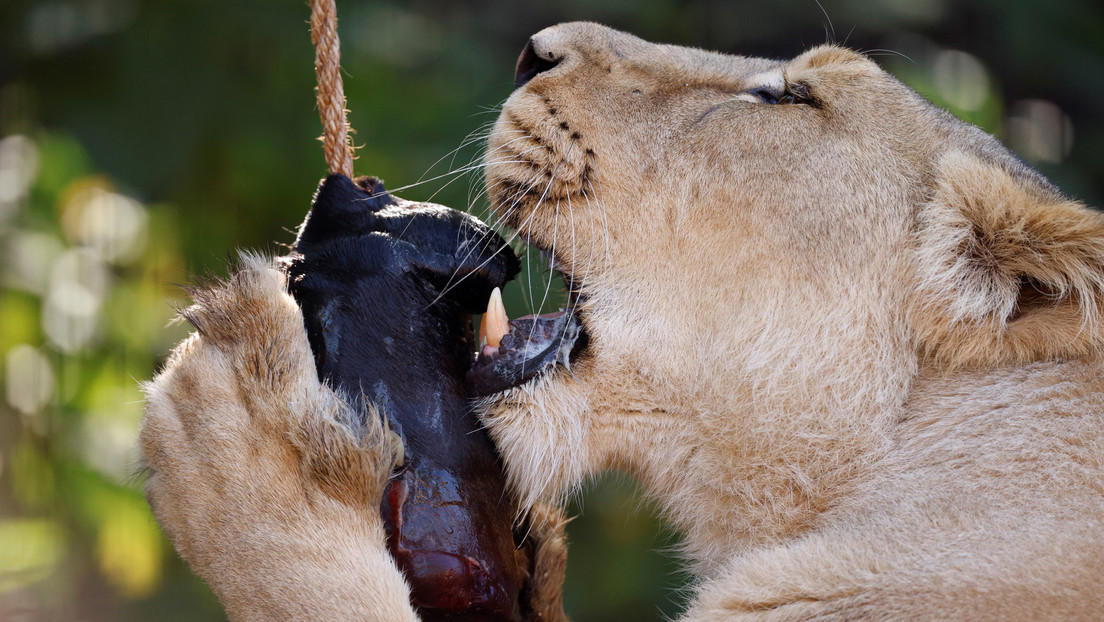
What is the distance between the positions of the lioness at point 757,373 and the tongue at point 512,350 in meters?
0.03

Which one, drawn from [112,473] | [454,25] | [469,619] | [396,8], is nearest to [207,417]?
[469,619]

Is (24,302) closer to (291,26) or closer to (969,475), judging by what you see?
(291,26)

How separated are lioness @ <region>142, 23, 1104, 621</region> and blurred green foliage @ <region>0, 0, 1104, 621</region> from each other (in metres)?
1.70

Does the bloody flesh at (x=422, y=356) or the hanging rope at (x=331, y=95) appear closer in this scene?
the bloody flesh at (x=422, y=356)

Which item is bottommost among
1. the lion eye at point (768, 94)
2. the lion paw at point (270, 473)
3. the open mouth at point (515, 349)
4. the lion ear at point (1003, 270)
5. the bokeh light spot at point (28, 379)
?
the bokeh light spot at point (28, 379)

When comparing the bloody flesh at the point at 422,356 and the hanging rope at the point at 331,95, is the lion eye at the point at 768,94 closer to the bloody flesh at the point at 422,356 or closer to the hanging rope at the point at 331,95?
the bloody flesh at the point at 422,356

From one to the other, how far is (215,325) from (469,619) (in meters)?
0.65

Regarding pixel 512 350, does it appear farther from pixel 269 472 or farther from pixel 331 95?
pixel 331 95

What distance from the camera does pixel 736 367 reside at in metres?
1.85

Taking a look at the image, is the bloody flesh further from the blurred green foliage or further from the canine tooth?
the blurred green foliage

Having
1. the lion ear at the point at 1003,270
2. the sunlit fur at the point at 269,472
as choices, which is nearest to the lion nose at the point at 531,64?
the sunlit fur at the point at 269,472

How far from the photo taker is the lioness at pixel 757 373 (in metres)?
1.55

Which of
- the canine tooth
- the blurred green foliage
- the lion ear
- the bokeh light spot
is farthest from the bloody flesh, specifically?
the bokeh light spot

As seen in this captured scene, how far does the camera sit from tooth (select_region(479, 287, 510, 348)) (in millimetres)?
1777
